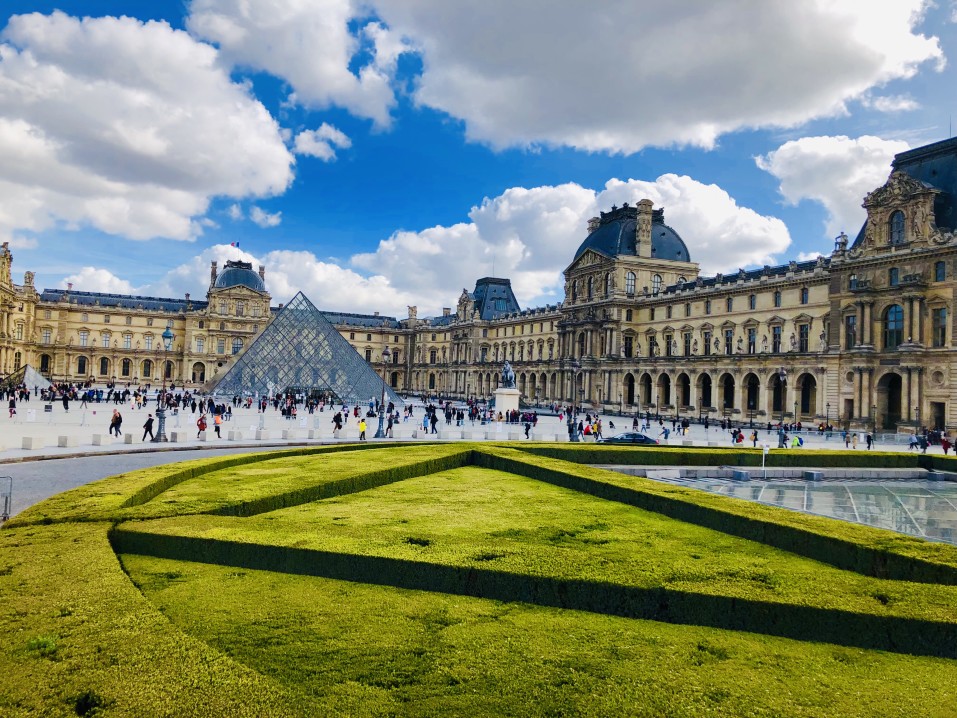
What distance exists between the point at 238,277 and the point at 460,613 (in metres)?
101

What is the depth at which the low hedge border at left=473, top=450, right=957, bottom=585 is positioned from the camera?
777 centimetres

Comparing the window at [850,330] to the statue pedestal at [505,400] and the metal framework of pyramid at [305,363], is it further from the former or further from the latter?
the metal framework of pyramid at [305,363]

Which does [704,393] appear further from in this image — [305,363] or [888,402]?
[305,363]

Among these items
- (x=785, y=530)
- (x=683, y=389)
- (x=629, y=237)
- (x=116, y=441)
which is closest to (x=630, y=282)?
(x=629, y=237)

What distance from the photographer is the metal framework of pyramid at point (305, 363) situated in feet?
195

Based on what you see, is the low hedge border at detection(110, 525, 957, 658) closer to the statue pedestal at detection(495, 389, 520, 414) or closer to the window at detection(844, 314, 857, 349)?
the statue pedestal at detection(495, 389, 520, 414)

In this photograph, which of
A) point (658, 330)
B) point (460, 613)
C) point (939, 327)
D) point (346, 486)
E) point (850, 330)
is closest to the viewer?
point (460, 613)

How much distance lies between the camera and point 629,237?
228 ft

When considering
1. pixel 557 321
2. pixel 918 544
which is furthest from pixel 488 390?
pixel 918 544

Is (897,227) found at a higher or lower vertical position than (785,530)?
higher

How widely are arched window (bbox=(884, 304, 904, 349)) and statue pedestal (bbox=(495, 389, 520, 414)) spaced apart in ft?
74.0

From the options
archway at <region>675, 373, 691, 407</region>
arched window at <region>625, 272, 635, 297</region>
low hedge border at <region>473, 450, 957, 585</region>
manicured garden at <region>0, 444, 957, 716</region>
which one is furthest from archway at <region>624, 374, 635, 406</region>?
manicured garden at <region>0, 444, 957, 716</region>

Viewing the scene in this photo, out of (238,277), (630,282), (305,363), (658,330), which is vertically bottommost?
(305,363)

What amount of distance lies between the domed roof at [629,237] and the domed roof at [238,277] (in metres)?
50.8
